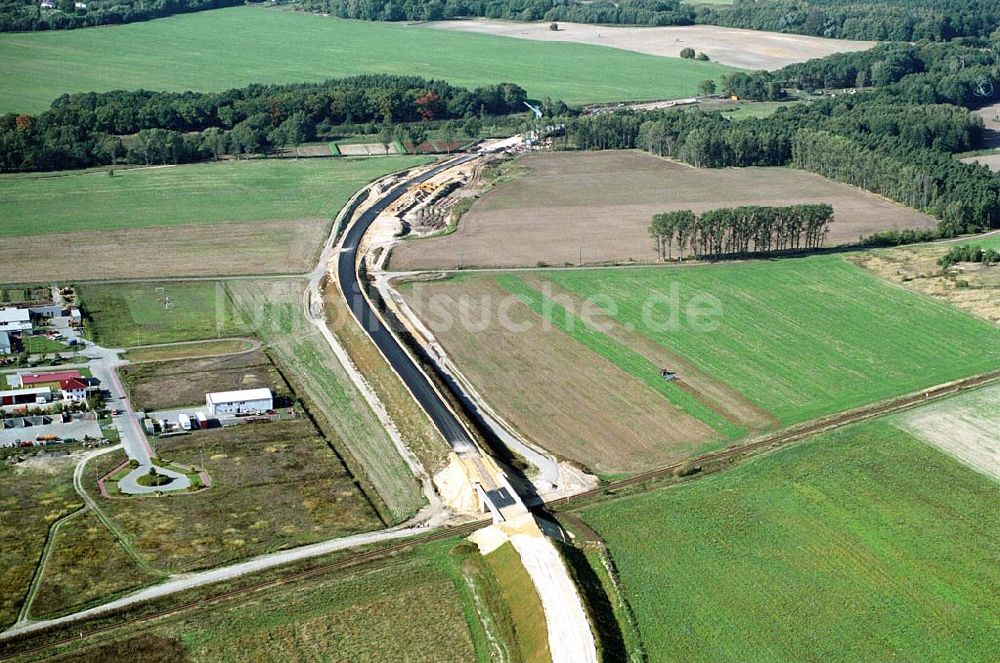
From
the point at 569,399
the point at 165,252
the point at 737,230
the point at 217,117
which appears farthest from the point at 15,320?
the point at 217,117

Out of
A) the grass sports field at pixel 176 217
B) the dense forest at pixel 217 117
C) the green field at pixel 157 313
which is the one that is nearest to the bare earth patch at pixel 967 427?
the green field at pixel 157 313

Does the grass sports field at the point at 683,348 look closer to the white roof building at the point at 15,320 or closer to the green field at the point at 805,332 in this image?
the green field at the point at 805,332

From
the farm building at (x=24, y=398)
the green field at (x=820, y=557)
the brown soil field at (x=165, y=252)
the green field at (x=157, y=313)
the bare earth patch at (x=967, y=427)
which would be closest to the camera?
the green field at (x=820, y=557)

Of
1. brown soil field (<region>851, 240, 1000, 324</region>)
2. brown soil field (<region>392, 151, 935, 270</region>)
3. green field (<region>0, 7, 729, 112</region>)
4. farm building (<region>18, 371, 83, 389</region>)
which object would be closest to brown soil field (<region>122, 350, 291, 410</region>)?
farm building (<region>18, 371, 83, 389</region>)

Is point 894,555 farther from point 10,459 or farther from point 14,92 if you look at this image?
point 14,92

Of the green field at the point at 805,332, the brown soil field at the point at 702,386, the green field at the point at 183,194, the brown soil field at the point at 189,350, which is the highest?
the green field at the point at 183,194

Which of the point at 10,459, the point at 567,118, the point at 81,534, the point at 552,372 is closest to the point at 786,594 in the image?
the point at 552,372
